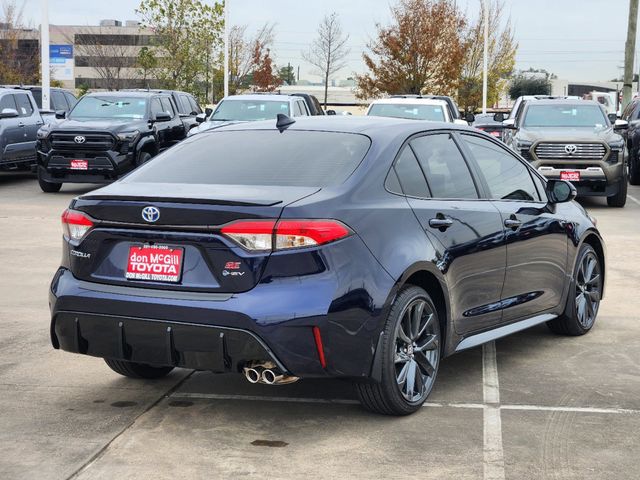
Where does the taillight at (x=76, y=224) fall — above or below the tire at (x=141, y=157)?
above

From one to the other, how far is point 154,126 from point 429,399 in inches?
585

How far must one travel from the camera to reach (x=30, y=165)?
20938mm

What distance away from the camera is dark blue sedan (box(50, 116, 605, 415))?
4.89 metres

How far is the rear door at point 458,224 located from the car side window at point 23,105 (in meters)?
16.1

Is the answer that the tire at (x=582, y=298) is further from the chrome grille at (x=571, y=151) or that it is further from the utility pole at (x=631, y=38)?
the utility pole at (x=631, y=38)

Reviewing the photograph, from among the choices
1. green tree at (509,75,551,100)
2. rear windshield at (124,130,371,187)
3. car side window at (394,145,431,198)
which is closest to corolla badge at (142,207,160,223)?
rear windshield at (124,130,371,187)

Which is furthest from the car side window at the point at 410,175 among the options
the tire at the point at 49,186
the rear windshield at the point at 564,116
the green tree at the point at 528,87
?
the green tree at the point at 528,87

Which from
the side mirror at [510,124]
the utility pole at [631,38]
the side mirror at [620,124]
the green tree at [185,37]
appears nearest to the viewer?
the side mirror at [620,124]

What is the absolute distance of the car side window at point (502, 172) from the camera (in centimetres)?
656

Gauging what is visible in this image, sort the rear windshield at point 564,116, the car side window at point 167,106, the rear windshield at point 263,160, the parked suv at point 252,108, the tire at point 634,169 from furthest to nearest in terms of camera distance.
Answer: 1. the tire at point 634,169
2. the car side window at point 167,106
3. the parked suv at point 252,108
4. the rear windshield at point 564,116
5. the rear windshield at point 263,160

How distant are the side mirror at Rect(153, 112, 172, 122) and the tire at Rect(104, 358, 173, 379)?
1398 centimetres

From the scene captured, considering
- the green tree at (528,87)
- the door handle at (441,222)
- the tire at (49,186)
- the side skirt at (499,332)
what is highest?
the green tree at (528,87)

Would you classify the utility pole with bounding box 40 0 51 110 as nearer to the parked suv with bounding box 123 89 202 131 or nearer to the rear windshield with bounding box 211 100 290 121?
the parked suv with bounding box 123 89 202 131

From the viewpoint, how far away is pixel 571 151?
56.3 ft
